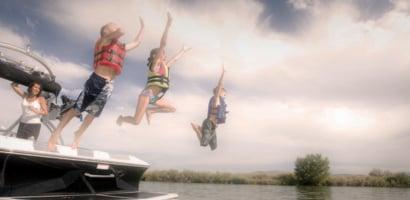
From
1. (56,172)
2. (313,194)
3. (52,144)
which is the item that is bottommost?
(56,172)

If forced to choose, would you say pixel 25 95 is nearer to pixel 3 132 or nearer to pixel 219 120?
pixel 3 132

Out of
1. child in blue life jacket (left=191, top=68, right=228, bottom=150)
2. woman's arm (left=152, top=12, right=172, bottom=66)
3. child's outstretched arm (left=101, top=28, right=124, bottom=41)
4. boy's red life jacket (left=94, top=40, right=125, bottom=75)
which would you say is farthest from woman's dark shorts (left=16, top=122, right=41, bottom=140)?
child in blue life jacket (left=191, top=68, right=228, bottom=150)

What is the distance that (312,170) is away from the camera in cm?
6894

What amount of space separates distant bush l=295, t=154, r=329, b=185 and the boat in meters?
64.0

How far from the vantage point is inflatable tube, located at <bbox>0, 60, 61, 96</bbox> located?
8508 millimetres

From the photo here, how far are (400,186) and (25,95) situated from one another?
68.6m

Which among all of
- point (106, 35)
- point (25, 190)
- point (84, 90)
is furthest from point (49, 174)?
point (106, 35)

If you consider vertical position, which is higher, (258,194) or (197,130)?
(197,130)

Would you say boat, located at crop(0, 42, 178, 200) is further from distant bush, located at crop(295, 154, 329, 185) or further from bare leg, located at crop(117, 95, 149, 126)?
distant bush, located at crop(295, 154, 329, 185)

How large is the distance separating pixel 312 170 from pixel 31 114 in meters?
65.8

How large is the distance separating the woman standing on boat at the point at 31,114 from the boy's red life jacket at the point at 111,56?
2316 millimetres

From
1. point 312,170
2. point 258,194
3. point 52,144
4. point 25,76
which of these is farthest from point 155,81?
point 312,170

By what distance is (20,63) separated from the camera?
8820 mm

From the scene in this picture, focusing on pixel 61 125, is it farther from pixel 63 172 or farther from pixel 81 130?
pixel 63 172
